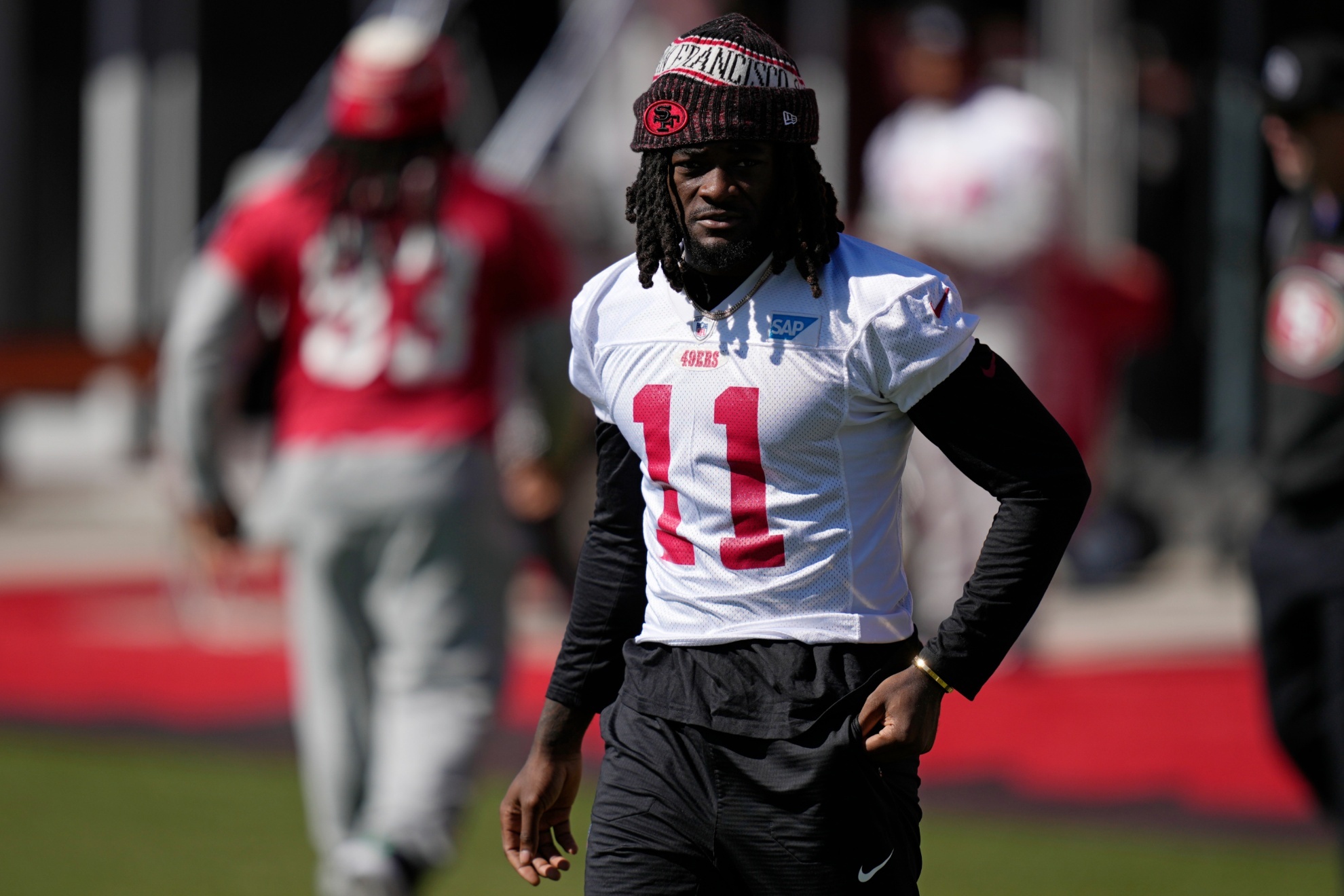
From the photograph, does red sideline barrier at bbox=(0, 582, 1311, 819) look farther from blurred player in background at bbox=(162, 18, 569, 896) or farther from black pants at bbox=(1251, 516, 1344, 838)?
black pants at bbox=(1251, 516, 1344, 838)

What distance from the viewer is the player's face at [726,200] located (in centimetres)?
278

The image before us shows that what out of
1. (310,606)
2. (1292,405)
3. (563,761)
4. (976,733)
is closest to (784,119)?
(563,761)

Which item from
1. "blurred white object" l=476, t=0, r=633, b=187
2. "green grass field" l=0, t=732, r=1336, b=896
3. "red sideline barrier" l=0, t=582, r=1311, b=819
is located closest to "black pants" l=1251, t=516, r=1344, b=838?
"green grass field" l=0, t=732, r=1336, b=896

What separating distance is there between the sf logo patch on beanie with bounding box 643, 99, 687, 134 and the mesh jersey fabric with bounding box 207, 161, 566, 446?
214 centimetres

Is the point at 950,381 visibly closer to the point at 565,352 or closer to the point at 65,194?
the point at 565,352

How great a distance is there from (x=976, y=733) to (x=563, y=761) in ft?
13.7

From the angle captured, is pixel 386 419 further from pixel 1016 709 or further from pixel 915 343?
pixel 1016 709

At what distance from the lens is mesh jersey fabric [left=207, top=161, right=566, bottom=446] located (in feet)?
15.9

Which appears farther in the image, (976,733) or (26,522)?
(26,522)

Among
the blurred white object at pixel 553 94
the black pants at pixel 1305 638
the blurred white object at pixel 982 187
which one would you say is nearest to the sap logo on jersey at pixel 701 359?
the black pants at pixel 1305 638

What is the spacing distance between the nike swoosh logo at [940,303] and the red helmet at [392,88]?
8.48ft

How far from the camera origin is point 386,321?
4.86 metres

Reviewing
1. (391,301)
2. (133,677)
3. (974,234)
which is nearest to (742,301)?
(391,301)

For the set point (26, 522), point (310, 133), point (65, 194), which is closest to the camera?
point (310, 133)
